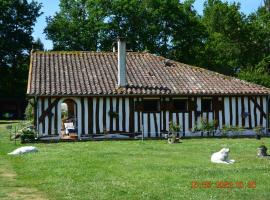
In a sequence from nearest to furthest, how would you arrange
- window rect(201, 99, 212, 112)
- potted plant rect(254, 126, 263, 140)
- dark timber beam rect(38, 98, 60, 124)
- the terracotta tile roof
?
potted plant rect(254, 126, 263, 140) < dark timber beam rect(38, 98, 60, 124) < the terracotta tile roof < window rect(201, 99, 212, 112)

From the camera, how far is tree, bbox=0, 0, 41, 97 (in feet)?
184

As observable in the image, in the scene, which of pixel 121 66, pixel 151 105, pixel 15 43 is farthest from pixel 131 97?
pixel 15 43

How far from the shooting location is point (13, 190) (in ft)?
35.4

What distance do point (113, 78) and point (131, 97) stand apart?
182 centimetres

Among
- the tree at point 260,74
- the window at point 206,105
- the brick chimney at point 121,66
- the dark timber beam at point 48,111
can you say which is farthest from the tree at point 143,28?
the dark timber beam at point 48,111

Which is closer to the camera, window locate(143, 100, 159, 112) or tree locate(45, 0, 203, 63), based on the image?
window locate(143, 100, 159, 112)

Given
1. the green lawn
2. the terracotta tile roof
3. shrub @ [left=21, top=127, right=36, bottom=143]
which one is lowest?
the green lawn

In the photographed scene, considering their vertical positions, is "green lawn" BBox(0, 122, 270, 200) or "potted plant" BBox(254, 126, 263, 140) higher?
"potted plant" BBox(254, 126, 263, 140)

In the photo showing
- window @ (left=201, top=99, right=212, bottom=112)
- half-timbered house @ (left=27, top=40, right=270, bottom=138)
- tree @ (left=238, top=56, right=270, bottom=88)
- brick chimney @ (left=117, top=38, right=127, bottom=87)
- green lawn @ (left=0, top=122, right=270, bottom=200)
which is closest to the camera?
green lawn @ (left=0, top=122, right=270, bottom=200)

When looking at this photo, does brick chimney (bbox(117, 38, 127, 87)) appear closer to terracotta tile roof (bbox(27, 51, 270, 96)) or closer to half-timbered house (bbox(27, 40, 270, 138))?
half-timbered house (bbox(27, 40, 270, 138))

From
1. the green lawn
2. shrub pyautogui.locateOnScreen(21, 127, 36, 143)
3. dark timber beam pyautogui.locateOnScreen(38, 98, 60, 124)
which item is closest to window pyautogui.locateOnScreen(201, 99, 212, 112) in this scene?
dark timber beam pyautogui.locateOnScreen(38, 98, 60, 124)

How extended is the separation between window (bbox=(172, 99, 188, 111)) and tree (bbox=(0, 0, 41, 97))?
3025cm

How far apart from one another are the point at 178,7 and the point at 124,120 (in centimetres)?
2930

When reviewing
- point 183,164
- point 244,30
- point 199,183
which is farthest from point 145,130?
point 244,30
